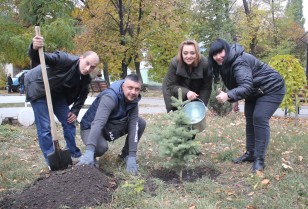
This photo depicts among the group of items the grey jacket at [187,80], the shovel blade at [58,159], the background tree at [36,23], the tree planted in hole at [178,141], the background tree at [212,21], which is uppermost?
the background tree at [212,21]

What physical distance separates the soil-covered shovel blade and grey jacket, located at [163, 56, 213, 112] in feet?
4.97

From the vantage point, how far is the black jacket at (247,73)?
404cm

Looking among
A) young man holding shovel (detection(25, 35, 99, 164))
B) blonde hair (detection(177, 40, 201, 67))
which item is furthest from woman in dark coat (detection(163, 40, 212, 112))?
young man holding shovel (detection(25, 35, 99, 164))

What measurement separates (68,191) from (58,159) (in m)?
0.83

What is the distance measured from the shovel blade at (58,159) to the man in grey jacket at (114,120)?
1.00 feet

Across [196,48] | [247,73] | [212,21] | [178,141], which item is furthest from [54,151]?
[212,21]

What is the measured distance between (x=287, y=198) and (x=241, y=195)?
0.43 meters

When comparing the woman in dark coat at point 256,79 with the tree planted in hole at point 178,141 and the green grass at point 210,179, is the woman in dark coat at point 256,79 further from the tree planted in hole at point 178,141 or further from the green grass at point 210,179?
the tree planted in hole at point 178,141

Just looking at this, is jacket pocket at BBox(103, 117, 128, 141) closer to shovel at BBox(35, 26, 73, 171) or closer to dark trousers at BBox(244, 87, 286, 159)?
shovel at BBox(35, 26, 73, 171)

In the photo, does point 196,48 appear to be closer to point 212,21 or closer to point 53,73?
point 53,73

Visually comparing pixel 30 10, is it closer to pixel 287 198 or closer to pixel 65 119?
pixel 65 119

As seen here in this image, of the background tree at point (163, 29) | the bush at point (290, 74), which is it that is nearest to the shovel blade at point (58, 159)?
the bush at point (290, 74)

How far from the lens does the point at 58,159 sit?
4207mm

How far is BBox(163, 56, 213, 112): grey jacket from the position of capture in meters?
4.61
